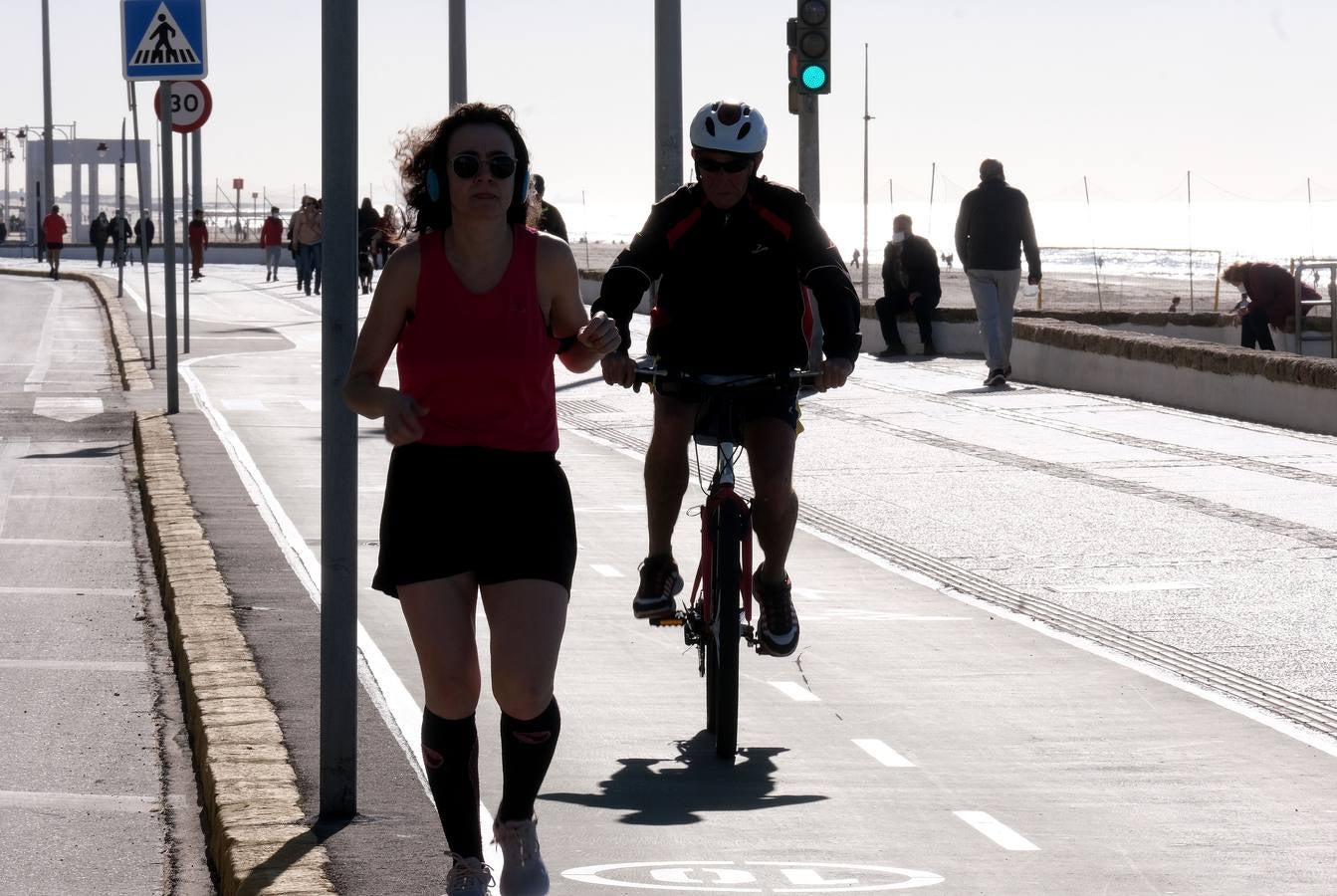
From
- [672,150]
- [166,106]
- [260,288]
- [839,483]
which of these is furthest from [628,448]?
[260,288]

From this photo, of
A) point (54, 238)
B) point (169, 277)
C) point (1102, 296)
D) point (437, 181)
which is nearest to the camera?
point (437, 181)

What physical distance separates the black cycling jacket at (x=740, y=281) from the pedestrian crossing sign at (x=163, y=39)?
9143mm

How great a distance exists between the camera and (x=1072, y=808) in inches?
227

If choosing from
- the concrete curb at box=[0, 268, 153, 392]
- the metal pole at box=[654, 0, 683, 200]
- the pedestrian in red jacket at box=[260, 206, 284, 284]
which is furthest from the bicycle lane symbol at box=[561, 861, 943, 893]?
the pedestrian in red jacket at box=[260, 206, 284, 284]

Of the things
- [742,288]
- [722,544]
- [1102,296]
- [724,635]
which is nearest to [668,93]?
[742,288]

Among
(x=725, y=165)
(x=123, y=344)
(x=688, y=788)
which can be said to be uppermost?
(x=725, y=165)

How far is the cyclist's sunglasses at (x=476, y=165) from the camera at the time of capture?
4.79m

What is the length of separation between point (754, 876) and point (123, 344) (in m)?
20.2

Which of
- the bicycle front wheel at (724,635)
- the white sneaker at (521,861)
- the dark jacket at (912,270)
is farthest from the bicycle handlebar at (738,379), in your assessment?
the dark jacket at (912,270)

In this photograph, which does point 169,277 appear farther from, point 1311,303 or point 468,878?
point 1311,303

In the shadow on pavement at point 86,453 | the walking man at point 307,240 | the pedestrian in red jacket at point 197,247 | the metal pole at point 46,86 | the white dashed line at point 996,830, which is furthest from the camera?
the metal pole at point 46,86

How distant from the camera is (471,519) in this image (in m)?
4.69

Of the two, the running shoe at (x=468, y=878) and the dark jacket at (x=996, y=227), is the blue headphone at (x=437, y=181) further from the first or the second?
the dark jacket at (x=996, y=227)

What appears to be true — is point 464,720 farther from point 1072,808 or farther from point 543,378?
point 1072,808
